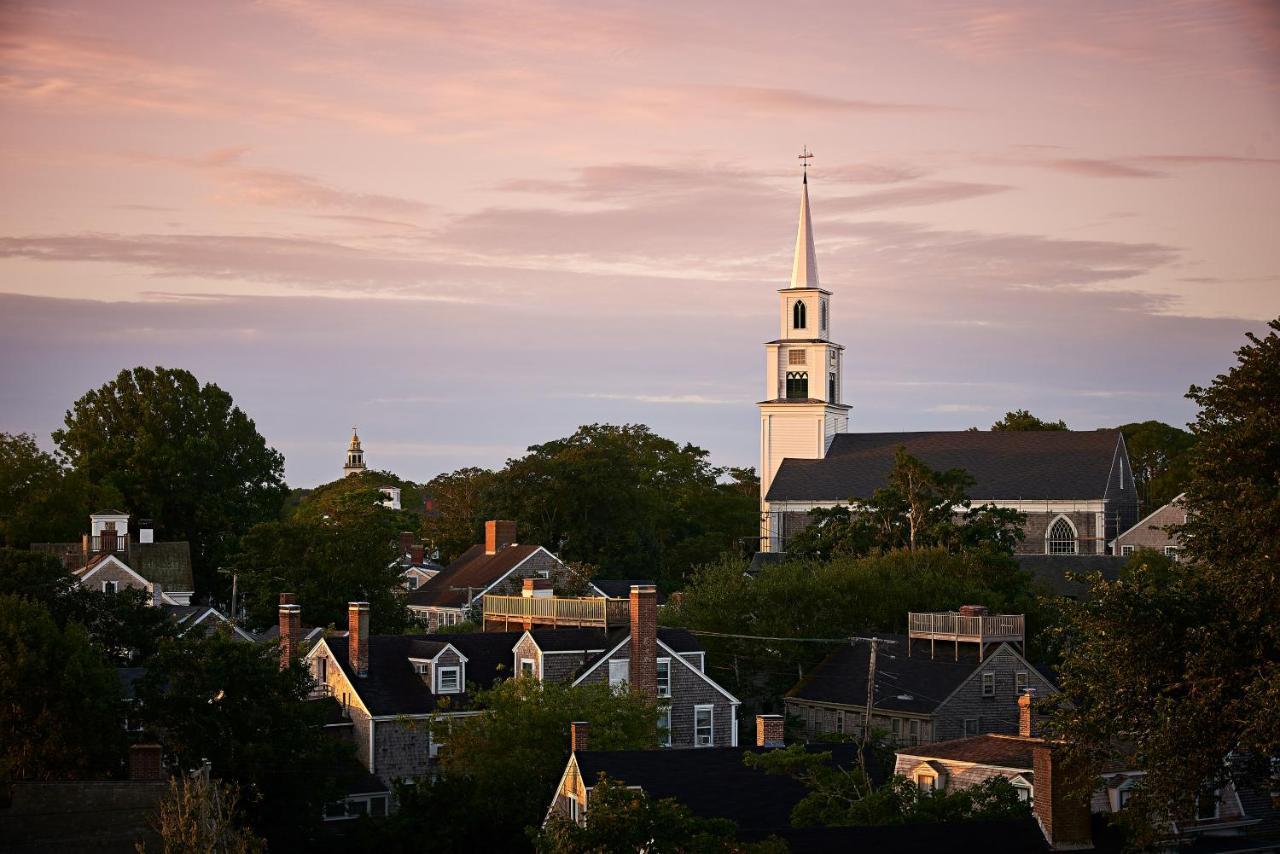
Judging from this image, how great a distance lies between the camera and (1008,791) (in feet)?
122

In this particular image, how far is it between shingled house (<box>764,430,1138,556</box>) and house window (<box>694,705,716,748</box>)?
5926 cm

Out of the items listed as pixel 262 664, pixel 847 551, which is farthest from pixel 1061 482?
pixel 262 664

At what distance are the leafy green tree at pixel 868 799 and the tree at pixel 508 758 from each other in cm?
553

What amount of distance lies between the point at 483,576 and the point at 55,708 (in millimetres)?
47532

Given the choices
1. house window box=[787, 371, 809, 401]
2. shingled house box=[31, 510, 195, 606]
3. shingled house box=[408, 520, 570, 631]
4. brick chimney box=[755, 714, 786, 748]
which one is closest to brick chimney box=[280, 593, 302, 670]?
brick chimney box=[755, 714, 786, 748]

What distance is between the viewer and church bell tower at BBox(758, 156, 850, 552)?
5098 inches

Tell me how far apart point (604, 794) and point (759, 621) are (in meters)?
39.1

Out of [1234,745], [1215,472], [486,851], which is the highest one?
[1215,472]

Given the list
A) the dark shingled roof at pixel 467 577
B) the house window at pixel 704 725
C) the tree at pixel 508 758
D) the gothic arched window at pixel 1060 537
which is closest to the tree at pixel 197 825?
the tree at pixel 508 758

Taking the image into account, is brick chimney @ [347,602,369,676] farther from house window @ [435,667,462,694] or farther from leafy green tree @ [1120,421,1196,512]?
leafy green tree @ [1120,421,1196,512]

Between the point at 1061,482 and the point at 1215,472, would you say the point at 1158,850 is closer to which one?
the point at 1215,472

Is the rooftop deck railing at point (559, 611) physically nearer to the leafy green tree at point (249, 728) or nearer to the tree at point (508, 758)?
the tree at point (508, 758)

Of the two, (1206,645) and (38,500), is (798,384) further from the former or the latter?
(1206,645)

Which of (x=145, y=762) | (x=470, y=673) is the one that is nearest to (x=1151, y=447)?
(x=470, y=673)
